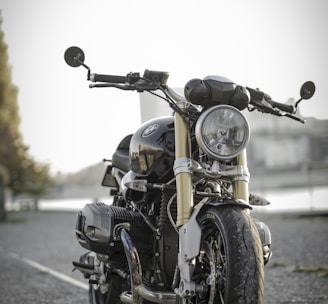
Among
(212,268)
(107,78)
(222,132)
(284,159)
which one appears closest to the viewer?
(212,268)

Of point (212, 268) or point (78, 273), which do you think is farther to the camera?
point (78, 273)

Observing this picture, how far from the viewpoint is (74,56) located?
3121 mm

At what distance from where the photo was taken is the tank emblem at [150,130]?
328 cm

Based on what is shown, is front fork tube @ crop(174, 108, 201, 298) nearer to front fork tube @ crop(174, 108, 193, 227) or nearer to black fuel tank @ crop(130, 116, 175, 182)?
front fork tube @ crop(174, 108, 193, 227)

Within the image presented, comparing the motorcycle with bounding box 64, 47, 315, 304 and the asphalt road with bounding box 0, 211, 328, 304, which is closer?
the motorcycle with bounding box 64, 47, 315, 304

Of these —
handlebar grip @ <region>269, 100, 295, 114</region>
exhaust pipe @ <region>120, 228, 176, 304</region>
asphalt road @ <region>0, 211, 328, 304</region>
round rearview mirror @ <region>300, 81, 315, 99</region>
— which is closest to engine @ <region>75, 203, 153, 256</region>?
exhaust pipe @ <region>120, 228, 176, 304</region>

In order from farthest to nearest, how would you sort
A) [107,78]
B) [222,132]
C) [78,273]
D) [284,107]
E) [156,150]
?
[78,273] → [284,107] → [156,150] → [107,78] → [222,132]

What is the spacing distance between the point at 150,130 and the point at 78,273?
3.75m

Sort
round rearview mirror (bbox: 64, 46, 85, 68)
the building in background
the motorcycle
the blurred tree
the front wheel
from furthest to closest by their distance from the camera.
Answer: the blurred tree → the building in background → round rearview mirror (bbox: 64, 46, 85, 68) → the motorcycle → the front wheel

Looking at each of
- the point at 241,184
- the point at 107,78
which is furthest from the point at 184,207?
the point at 107,78

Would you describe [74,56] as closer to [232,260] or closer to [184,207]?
[184,207]

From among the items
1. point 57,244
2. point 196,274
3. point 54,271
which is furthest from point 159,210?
point 57,244

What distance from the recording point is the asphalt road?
4.99 metres

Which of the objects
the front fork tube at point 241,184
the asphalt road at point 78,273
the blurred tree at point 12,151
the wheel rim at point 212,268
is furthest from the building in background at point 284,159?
the wheel rim at point 212,268
